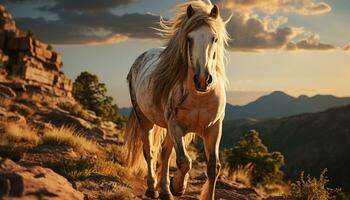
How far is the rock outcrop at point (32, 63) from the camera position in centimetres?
3397

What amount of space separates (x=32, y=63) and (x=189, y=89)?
3253 cm

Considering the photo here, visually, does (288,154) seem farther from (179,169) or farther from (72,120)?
(179,169)

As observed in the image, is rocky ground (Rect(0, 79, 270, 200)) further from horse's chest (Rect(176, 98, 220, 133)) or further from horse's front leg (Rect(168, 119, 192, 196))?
horse's chest (Rect(176, 98, 220, 133))

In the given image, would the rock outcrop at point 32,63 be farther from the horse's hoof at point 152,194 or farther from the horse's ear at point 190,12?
Result: the horse's ear at point 190,12

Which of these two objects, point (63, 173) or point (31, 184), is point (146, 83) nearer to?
point (63, 173)

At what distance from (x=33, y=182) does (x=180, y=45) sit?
284 centimetres

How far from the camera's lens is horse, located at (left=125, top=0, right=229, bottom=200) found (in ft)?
17.5

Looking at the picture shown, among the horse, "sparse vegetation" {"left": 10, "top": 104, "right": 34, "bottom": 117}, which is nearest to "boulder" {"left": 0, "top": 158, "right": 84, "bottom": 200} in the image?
the horse

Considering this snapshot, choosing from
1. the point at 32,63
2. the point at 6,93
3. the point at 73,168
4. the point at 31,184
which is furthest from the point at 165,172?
the point at 32,63

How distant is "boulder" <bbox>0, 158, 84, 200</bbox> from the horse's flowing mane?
2.31m

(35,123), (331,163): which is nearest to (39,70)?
(35,123)

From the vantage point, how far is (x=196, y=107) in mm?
5762

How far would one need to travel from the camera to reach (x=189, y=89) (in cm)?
575

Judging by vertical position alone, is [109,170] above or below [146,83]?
below
